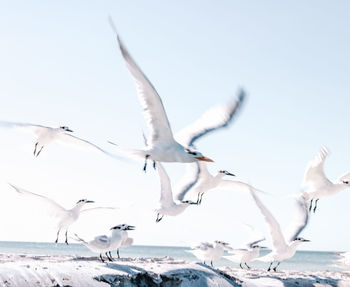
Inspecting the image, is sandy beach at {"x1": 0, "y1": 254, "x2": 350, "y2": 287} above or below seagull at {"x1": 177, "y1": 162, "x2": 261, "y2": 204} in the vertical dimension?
below

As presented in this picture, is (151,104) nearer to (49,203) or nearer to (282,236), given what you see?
(49,203)

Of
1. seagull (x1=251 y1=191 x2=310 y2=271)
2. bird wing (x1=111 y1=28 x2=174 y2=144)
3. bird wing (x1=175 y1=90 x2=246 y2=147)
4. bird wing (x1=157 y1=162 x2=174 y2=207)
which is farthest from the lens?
seagull (x1=251 y1=191 x2=310 y2=271)

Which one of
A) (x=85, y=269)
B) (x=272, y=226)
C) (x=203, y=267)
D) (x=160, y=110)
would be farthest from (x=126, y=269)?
(x=272, y=226)

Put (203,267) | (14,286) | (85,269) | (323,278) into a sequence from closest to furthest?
(14,286) < (85,269) < (203,267) < (323,278)

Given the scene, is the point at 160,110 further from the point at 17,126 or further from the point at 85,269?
the point at 17,126

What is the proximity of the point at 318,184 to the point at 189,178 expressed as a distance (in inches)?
127

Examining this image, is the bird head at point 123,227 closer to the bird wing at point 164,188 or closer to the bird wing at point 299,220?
the bird wing at point 164,188

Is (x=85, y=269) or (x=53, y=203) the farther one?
(x=53, y=203)

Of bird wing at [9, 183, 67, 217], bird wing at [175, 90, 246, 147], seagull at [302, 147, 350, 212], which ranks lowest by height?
bird wing at [9, 183, 67, 217]

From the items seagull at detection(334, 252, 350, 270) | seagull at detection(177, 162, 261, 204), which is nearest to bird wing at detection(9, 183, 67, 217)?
seagull at detection(177, 162, 261, 204)

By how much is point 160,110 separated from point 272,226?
5301mm

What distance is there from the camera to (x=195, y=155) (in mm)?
10758

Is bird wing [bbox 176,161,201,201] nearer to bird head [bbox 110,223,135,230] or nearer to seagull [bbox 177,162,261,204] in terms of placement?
seagull [bbox 177,162,261,204]

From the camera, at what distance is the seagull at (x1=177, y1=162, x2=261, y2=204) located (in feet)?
47.2
